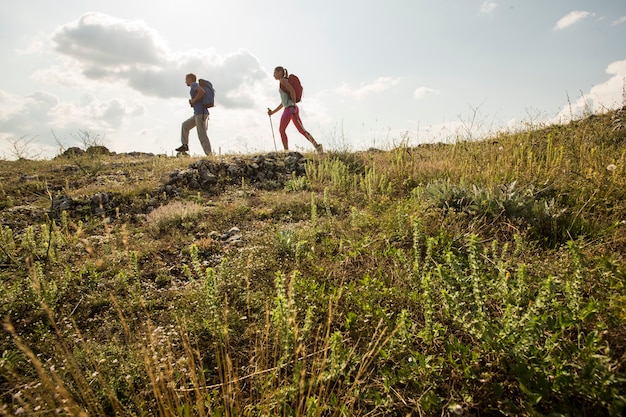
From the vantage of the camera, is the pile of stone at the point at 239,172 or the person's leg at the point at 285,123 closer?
the pile of stone at the point at 239,172

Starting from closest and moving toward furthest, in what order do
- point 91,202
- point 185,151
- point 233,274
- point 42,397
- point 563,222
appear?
1. point 42,397
2. point 233,274
3. point 563,222
4. point 91,202
5. point 185,151

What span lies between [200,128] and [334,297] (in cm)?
824

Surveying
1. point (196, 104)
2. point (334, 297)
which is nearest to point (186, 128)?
point (196, 104)

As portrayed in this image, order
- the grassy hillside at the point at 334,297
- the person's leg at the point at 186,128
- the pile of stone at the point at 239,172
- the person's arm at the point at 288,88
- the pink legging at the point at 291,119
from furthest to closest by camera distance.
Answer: the person's leg at the point at 186,128 < the pink legging at the point at 291,119 < the person's arm at the point at 288,88 < the pile of stone at the point at 239,172 < the grassy hillside at the point at 334,297

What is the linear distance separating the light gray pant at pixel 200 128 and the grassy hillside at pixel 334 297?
3.51m

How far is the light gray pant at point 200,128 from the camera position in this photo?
9188mm

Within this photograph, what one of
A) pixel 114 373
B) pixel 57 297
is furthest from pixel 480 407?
pixel 57 297

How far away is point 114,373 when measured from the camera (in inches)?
76.0

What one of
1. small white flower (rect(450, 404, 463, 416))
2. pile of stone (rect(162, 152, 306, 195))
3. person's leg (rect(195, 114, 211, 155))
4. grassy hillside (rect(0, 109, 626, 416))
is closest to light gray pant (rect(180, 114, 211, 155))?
person's leg (rect(195, 114, 211, 155))

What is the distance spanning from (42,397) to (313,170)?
5.61 m

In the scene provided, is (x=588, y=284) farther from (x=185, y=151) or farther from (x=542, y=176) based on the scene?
(x=185, y=151)

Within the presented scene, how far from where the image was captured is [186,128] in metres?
9.57

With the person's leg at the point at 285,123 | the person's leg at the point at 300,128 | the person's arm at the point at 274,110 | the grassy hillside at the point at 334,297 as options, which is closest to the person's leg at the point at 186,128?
the person's arm at the point at 274,110

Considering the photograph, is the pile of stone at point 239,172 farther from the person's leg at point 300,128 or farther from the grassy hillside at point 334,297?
the person's leg at point 300,128
